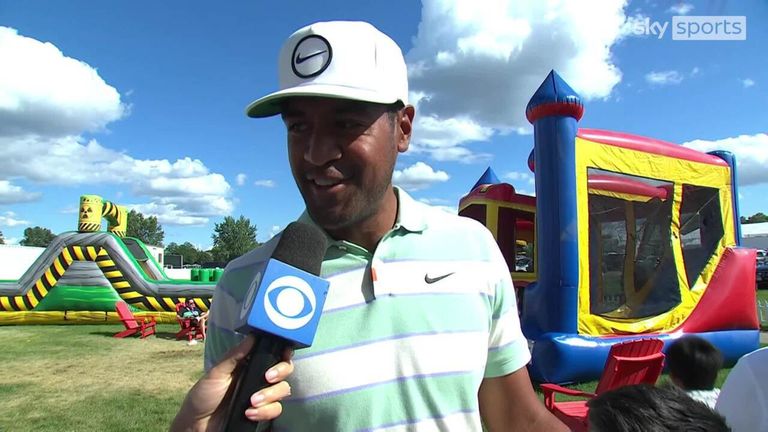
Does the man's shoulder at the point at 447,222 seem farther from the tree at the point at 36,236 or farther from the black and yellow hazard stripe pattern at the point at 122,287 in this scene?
the tree at the point at 36,236

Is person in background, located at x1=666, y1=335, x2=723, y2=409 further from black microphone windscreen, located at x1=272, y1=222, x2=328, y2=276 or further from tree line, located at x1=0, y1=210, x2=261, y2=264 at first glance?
tree line, located at x1=0, y1=210, x2=261, y2=264

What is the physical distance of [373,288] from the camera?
1.29 meters

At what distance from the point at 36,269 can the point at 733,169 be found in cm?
1486

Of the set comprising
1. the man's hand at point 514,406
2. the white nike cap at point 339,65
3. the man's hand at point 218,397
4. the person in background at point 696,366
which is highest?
the white nike cap at point 339,65

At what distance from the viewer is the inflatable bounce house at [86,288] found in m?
12.9

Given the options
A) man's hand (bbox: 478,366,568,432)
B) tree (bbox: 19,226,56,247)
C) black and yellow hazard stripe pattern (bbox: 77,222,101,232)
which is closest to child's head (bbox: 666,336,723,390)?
man's hand (bbox: 478,366,568,432)

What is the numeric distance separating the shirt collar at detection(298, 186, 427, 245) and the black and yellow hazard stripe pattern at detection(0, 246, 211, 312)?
1233 cm

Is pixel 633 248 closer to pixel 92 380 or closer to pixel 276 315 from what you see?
pixel 276 315

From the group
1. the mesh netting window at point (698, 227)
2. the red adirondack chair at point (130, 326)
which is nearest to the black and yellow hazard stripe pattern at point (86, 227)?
the red adirondack chair at point (130, 326)

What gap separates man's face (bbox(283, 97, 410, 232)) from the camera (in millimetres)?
1283

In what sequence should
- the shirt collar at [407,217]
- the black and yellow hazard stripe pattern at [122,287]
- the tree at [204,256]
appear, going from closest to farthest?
the shirt collar at [407,217], the black and yellow hazard stripe pattern at [122,287], the tree at [204,256]

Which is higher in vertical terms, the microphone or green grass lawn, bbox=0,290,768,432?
the microphone

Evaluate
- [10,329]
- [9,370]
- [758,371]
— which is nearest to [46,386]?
[9,370]

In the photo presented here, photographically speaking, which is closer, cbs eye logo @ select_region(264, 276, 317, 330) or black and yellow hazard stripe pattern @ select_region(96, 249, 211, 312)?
cbs eye logo @ select_region(264, 276, 317, 330)
